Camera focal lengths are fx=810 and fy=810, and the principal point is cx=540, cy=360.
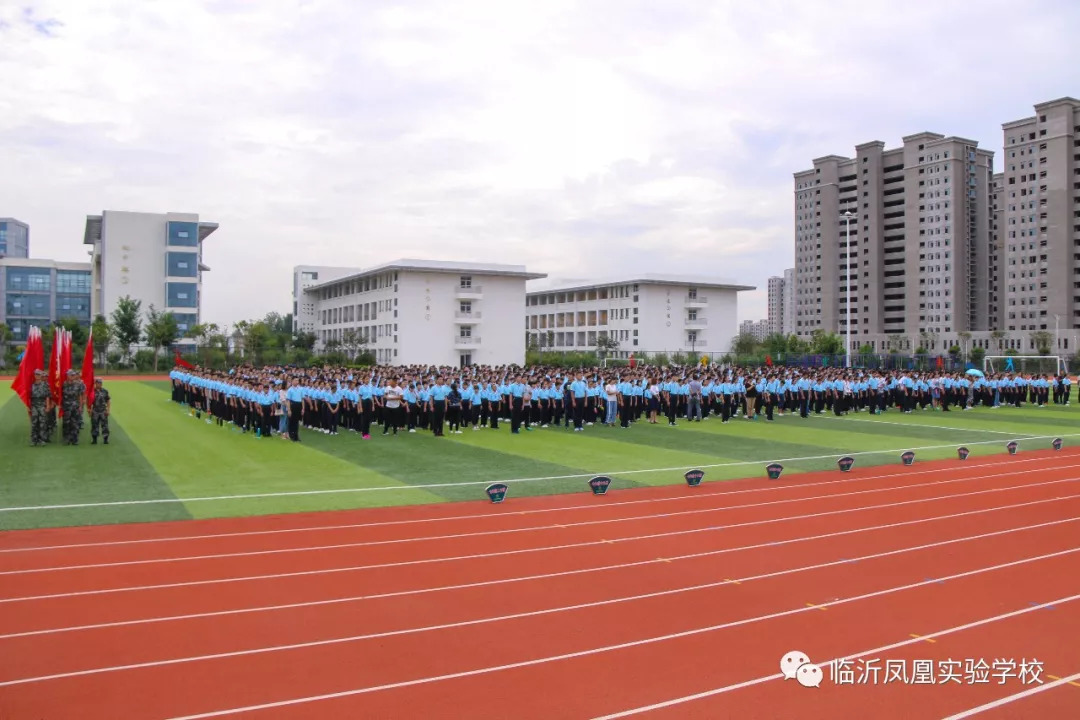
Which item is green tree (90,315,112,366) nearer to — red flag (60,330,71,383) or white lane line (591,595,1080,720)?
red flag (60,330,71,383)

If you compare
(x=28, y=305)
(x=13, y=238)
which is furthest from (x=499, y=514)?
(x=13, y=238)

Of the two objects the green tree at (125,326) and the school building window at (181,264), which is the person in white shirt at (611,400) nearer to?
the green tree at (125,326)

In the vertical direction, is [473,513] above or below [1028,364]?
below

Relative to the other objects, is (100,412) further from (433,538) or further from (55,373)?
(433,538)

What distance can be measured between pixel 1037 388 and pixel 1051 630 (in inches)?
1268

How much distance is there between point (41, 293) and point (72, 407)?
70416mm

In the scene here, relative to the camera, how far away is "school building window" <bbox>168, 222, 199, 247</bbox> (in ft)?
214

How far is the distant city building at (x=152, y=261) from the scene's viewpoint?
6378 cm

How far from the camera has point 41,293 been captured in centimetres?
7656

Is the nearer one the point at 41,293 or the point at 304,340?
the point at 304,340

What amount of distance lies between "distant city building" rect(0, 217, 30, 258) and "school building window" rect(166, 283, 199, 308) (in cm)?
5633

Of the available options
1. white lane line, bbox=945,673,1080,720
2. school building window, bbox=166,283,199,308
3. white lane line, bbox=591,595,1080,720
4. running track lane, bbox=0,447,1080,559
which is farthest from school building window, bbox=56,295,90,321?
white lane line, bbox=945,673,1080,720

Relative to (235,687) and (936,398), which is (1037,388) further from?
(235,687)

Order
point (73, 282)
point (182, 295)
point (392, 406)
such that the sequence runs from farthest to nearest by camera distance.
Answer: point (73, 282)
point (182, 295)
point (392, 406)
